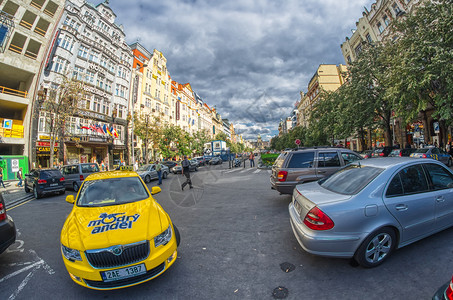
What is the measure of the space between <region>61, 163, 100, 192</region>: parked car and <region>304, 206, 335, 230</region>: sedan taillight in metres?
14.0

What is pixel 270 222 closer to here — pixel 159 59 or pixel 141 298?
pixel 141 298

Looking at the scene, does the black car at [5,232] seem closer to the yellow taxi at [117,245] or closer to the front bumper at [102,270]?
the yellow taxi at [117,245]

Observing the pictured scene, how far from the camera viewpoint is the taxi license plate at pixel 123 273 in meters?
2.56

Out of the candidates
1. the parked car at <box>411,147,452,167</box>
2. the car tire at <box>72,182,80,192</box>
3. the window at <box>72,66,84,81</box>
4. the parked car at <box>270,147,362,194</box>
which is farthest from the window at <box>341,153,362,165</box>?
the window at <box>72,66,84,81</box>

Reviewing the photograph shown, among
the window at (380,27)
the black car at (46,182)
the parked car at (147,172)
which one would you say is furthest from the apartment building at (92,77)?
the window at (380,27)

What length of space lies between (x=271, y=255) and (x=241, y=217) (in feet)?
7.46

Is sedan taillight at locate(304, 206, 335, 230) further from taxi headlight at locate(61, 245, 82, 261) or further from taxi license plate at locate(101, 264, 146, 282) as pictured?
taxi headlight at locate(61, 245, 82, 261)

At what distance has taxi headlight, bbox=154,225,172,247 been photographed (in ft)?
9.48

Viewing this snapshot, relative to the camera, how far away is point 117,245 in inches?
104

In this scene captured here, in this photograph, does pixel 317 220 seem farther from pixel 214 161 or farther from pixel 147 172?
pixel 214 161

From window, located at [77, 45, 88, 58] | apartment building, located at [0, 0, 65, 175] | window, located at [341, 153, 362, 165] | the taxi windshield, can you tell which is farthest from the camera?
window, located at [77, 45, 88, 58]

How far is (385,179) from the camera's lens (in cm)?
315

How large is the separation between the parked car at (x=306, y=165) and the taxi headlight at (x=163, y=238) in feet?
14.2

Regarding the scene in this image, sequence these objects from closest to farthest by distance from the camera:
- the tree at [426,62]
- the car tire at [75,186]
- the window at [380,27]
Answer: the tree at [426,62]
the car tire at [75,186]
the window at [380,27]
